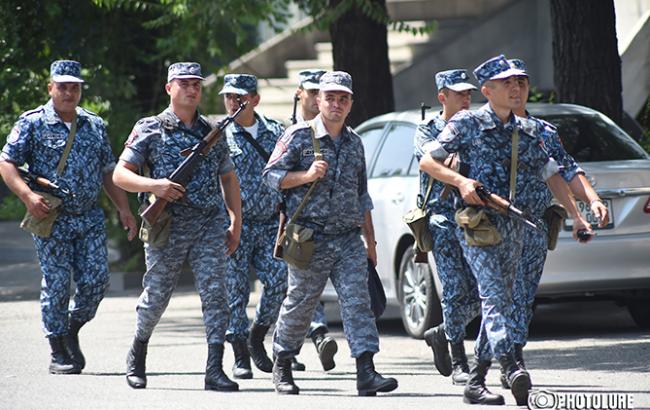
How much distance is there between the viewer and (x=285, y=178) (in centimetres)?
954

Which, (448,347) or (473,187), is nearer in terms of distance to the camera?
(473,187)

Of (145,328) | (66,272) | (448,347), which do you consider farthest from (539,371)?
(66,272)

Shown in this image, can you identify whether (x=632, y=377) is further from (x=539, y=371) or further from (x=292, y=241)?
(x=292, y=241)

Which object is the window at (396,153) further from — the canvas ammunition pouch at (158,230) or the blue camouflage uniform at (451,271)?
the canvas ammunition pouch at (158,230)

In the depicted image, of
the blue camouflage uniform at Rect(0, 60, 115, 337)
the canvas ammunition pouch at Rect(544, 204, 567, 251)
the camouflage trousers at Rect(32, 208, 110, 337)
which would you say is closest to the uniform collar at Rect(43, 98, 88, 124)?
the blue camouflage uniform at Rect(0, 60, 115, 337)

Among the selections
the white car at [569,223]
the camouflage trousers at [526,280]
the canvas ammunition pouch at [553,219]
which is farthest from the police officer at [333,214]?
the white car at [569,223]

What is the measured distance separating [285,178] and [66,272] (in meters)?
2.26

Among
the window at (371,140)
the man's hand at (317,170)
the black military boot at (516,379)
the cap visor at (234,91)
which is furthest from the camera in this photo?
the window at (371,140)

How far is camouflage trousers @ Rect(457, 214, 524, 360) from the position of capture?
8898 mm

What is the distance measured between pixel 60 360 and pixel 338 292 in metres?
2.35

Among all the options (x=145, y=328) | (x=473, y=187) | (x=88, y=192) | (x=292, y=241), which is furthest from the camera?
(x=88, y=192)

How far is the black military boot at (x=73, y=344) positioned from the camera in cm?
1109

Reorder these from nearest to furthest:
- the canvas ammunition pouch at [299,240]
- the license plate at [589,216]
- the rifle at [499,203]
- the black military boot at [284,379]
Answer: the rifle at [499,203] → the canvas ammunition pouch at [299,240] → the black military boot at [284,379] → the license plate at [589,216]

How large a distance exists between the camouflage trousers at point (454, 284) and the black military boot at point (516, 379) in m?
1.35
